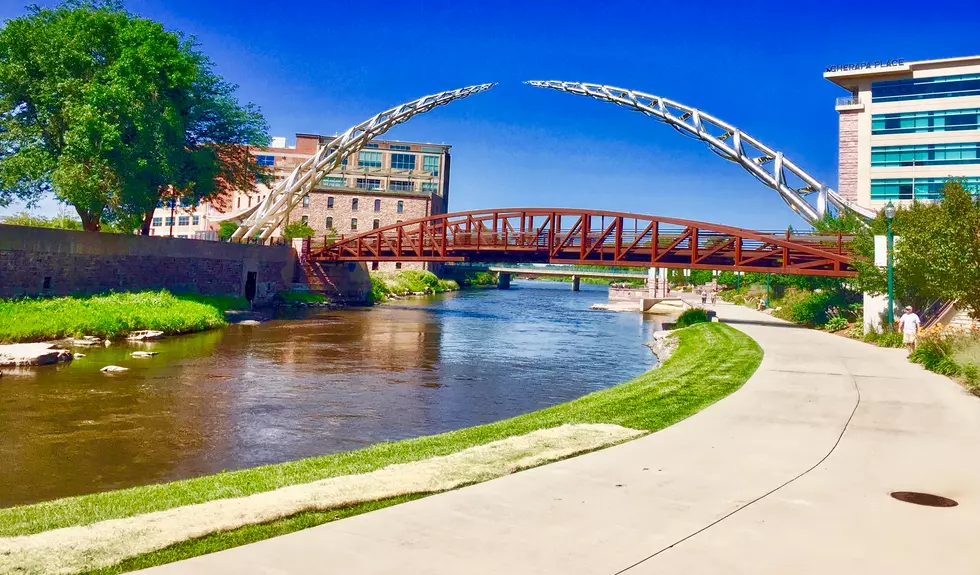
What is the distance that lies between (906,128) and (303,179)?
5391cm

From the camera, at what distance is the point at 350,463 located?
1058 centimetres

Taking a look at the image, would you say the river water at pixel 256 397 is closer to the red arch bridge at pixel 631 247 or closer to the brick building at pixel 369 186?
the red arch bridge at pixel 631 247

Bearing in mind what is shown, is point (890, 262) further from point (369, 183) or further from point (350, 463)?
point (369, 183)

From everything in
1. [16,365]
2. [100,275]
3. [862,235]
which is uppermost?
[862,235]

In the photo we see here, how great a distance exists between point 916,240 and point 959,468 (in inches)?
834

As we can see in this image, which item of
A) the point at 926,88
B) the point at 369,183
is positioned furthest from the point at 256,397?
the point at 369,183

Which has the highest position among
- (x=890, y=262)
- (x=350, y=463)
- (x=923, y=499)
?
(x=890, y=262)

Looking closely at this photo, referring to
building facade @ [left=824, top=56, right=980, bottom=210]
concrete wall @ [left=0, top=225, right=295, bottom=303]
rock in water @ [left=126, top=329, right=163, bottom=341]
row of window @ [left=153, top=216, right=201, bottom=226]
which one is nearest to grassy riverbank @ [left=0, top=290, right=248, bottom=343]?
rock in water @ [left=126, top=329, right=163, bottom=341]

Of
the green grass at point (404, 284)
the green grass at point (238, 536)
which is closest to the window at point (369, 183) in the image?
the green grass at point (404, 284)

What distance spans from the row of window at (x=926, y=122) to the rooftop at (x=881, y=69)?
12.2 feet

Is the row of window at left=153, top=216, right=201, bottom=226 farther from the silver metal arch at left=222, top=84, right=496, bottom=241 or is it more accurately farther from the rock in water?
the rock in water

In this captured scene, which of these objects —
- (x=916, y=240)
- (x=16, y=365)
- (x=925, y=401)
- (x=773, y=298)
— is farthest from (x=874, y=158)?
(x=16, y=365)

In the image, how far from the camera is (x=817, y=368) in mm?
20656

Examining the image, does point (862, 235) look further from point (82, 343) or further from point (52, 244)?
point (52, 244)
